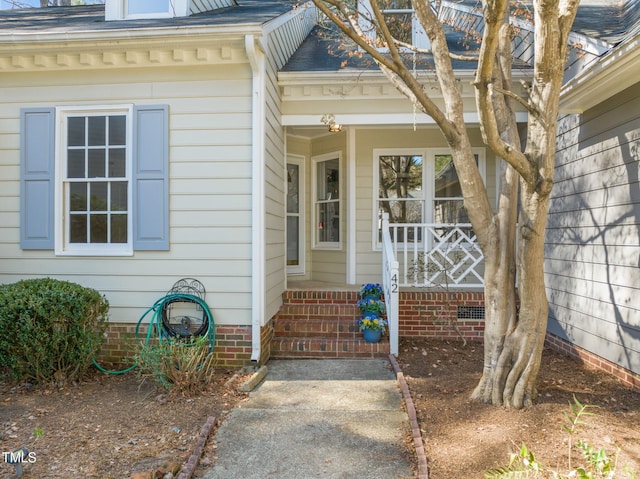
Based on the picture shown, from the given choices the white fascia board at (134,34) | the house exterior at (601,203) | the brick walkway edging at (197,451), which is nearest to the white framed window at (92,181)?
the white fascia board at (134,34)

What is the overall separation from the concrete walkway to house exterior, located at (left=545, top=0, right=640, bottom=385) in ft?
7.12

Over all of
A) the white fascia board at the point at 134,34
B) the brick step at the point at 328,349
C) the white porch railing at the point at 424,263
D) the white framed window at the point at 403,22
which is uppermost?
the white framed window at the point at 403,22

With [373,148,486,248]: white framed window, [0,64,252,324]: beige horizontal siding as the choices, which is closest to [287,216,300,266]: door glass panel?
[373,148,486,248]: white framed window

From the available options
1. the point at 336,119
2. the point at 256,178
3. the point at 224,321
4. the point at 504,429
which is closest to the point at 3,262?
the point at 224,321

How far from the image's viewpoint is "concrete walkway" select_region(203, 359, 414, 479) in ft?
9.59

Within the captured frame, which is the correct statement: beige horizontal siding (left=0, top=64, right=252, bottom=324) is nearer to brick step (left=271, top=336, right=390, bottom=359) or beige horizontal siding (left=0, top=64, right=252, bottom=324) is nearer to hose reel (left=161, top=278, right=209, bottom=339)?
hose reel (left=161, top=278, right=209, bottom=339)

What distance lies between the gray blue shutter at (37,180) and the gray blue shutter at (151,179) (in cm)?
97

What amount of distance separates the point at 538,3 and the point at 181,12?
4001mm

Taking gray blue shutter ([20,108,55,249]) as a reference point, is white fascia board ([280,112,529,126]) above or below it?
above

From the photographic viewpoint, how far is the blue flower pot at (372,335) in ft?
17.6

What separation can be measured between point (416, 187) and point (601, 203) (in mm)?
2825

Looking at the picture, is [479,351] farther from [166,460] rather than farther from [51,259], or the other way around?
[51,259]

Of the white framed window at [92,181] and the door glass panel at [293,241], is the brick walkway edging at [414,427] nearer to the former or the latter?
the door glass panel at [293,241]

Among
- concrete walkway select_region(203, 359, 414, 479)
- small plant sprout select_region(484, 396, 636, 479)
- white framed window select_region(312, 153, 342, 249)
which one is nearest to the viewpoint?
small plant sprout select_region(484, 396, 636, 479)
